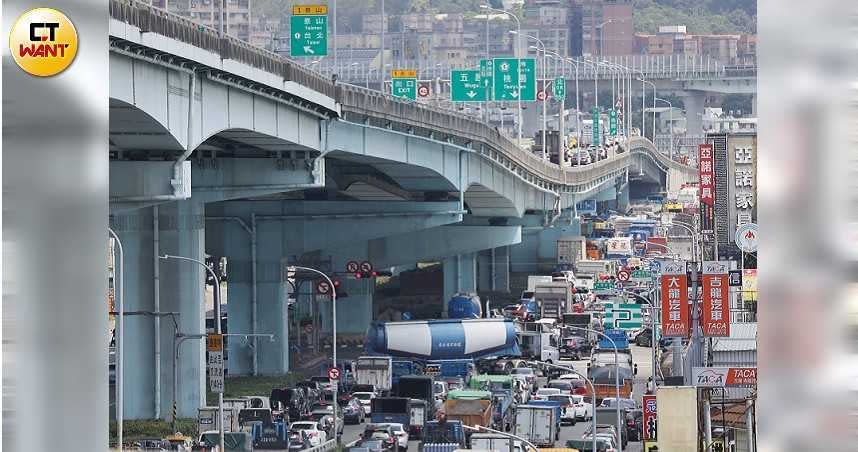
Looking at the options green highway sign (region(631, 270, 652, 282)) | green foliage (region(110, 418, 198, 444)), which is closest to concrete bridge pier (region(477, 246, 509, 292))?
green highway sign (region(631, 270, 652, 282))

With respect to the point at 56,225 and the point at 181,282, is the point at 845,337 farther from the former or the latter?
the point at 181,282

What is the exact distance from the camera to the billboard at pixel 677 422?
33.8 metres

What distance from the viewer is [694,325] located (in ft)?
147

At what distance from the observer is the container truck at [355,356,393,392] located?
2354 inches

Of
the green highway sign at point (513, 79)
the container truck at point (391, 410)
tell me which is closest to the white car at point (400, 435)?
the container truck at point (391, 410)

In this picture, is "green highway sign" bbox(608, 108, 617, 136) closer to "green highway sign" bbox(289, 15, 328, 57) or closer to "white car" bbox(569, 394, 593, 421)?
"green highway sign" bbox(289, 15, 328, 57)

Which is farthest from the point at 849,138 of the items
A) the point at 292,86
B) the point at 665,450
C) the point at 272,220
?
the point at 272,220

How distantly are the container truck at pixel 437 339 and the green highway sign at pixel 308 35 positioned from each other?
32.4ft

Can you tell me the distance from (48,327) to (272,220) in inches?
2616

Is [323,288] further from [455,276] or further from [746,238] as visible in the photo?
[455,276]

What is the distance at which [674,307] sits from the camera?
45312mm

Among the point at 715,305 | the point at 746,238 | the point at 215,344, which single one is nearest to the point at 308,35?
the point at 746,238

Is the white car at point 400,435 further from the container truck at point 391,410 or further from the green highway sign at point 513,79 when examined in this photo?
the green highway sign at point 513,79

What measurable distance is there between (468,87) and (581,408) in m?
50.6
